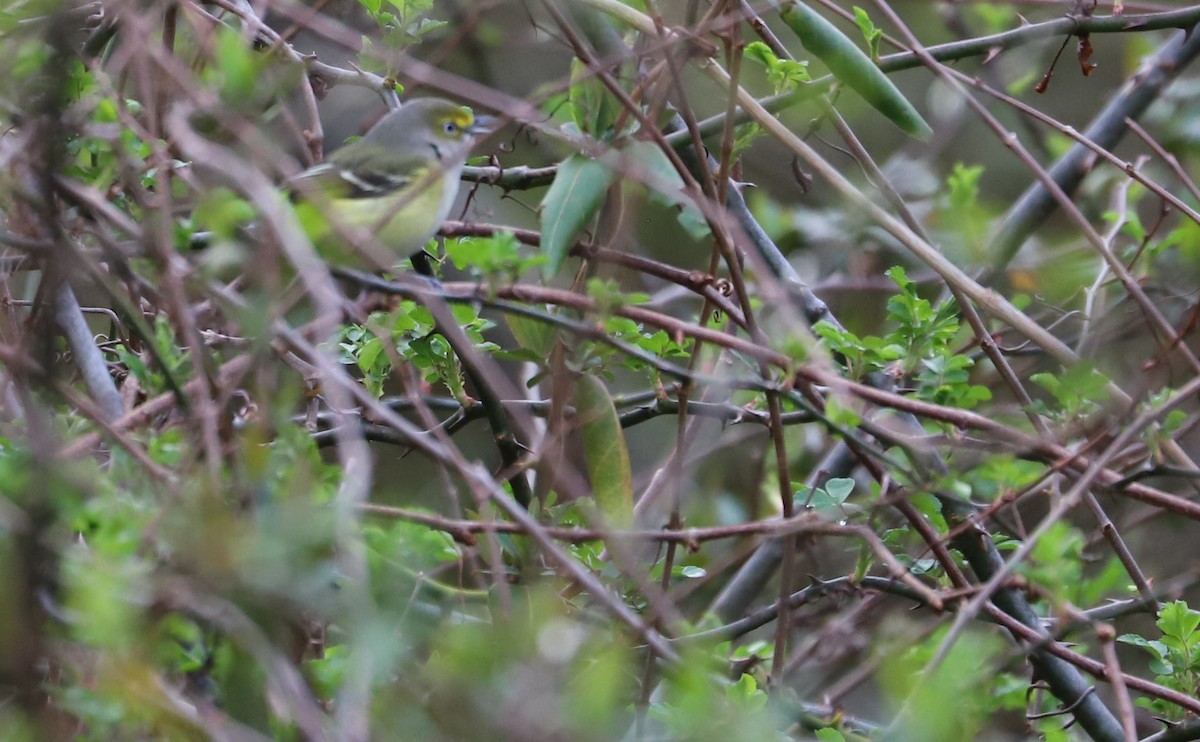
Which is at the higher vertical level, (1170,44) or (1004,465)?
(1170,44)

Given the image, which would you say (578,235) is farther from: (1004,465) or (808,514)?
(1004,465)

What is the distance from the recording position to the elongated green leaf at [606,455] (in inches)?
89.4

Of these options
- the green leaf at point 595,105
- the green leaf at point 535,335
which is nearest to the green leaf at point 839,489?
the green leaf at point 535,335

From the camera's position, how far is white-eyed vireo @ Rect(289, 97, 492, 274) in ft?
8.24

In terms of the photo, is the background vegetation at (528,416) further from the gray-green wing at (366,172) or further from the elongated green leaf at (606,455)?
the gray-green wing at (366,172)

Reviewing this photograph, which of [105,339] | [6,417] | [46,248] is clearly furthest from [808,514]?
[105,339]

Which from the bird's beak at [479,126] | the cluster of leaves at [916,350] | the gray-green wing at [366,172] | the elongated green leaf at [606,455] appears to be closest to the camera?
the cluster of leaves at [916,350]

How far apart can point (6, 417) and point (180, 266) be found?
2.22 ft

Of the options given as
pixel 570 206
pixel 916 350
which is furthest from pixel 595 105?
pixel 916 350

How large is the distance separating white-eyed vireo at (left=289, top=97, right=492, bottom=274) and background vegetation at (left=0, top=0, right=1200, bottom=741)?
4.0 inches

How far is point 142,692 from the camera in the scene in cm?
A: 120

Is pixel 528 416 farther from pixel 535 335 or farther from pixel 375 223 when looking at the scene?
pixel 375 223

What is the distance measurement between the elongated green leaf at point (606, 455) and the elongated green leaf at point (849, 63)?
2.42 feet

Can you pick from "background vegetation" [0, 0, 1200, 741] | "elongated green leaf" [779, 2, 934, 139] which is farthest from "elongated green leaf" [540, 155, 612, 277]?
"elongated green leaf" [779, 2, 934, 139]
